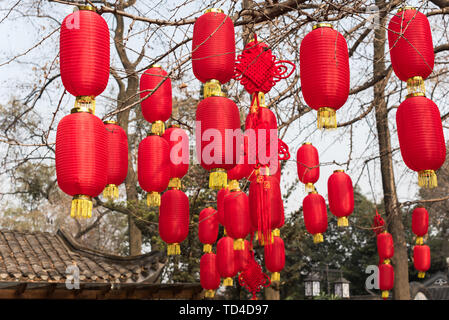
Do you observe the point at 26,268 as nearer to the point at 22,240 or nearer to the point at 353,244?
the point at 22,240

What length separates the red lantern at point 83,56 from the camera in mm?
2605

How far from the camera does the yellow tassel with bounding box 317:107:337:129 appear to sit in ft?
9.12

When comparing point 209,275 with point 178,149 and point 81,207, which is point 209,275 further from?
point 81,207

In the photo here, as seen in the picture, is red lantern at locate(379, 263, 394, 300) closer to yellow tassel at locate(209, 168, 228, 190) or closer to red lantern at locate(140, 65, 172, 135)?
red lantern at locate(140, 65, 172, 135)

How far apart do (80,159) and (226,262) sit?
8.97 ft

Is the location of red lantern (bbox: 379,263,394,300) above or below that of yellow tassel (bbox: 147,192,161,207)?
below

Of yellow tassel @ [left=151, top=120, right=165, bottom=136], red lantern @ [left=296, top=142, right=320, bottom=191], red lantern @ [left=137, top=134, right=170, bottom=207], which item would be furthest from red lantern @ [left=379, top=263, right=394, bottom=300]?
yellow tassel @ [left=151, top=120, right=165, bottom=136]

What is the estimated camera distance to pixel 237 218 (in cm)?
379

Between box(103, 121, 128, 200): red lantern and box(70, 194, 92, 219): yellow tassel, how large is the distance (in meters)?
0.88

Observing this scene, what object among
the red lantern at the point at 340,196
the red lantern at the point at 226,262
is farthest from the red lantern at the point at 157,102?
the red lantern at the point at 340,196

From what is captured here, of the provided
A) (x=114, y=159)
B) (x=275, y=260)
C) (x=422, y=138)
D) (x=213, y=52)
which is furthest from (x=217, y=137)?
(x=275, y=260)

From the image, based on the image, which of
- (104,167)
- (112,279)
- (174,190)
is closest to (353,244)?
(112,279)

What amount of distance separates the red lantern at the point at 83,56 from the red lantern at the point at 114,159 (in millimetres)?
772
